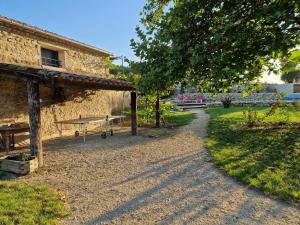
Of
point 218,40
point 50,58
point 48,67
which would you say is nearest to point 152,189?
point 218,40

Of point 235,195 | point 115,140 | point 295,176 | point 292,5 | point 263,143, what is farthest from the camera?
point 115,140

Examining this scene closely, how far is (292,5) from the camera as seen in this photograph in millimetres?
3484

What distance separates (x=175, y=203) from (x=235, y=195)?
1.21 m

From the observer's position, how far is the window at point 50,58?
10703 millimetres

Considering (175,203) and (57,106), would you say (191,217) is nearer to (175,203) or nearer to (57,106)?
(175,203)

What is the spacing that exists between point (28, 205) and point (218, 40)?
4.33 m

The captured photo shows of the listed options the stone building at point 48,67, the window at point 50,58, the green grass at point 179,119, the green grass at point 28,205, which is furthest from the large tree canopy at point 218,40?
the green grass at point 179,119

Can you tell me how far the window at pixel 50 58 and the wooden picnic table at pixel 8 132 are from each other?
390 centimetres

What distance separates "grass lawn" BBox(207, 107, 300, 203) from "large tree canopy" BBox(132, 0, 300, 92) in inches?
92.3

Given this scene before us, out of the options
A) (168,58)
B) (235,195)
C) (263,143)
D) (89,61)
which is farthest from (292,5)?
(89,61)

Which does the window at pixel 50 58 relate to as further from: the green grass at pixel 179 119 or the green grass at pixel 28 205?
the green grass at pixel 28 205

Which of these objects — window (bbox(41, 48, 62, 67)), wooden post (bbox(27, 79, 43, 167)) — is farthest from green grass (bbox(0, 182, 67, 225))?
window (bbox(41, 48, 62, 67))

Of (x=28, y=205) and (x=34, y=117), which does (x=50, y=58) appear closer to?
(x=34, y=117)

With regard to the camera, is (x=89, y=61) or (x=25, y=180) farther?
(x=89, y=61)
